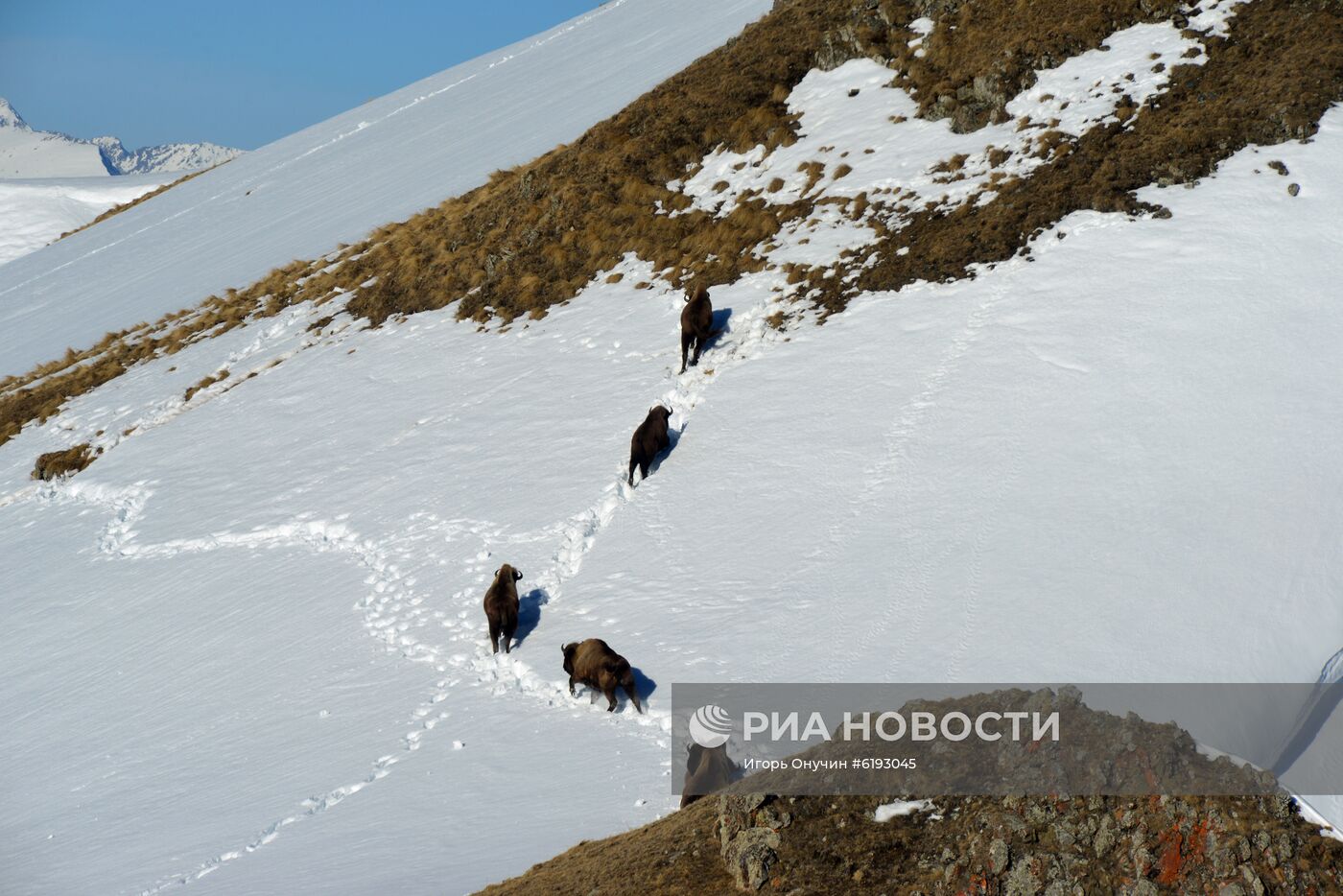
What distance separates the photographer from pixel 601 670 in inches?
494

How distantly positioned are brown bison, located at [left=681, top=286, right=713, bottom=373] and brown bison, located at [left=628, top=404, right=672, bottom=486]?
240 cm

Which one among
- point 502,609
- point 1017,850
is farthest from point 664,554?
point 1017,850

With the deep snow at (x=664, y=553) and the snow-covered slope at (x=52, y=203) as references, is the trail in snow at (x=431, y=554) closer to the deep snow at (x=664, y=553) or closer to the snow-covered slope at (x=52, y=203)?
the deep snow at (x=664, y=553)

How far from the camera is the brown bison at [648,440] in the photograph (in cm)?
1739

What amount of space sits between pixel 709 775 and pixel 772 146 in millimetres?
19696

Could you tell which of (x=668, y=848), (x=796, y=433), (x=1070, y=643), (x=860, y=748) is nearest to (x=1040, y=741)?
(x=860, y=748)

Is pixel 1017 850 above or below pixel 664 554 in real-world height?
above

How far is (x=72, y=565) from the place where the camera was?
72.4 feet

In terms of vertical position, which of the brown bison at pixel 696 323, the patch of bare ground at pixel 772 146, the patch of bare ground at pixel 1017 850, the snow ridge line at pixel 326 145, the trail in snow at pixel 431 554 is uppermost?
the snow ridge line at pixel 326 145

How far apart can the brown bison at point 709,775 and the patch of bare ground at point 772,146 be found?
11565 mm

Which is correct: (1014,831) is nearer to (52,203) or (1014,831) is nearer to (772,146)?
(772,146)

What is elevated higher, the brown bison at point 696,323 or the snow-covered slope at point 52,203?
the snow-covered slope at point 52,203

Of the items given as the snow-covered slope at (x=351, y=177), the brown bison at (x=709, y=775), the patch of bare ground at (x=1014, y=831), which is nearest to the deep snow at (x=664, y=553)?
the brown bison at (x=709, y=775)

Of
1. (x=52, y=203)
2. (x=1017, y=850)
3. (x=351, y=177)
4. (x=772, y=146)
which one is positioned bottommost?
(x=1017, y=850)
